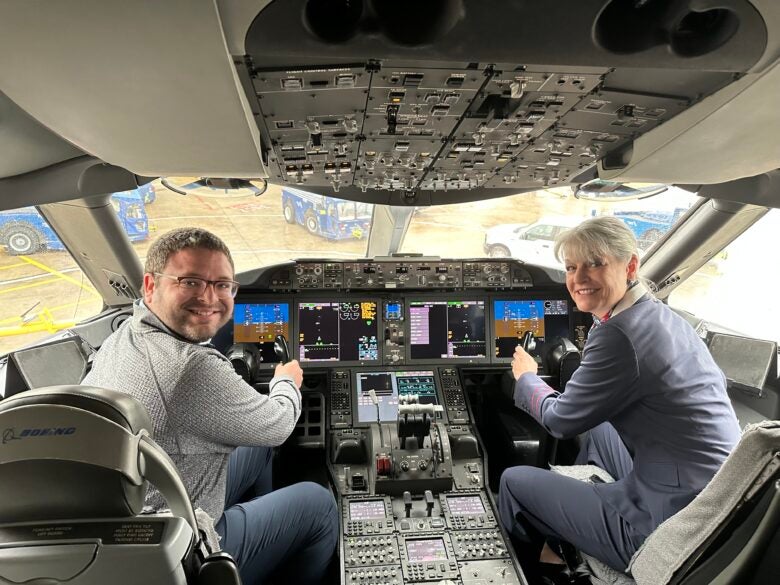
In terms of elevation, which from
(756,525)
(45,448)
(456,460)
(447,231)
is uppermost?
(447,231)

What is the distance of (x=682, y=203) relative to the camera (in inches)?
119

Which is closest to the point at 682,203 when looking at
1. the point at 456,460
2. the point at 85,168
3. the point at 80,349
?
the point at 456,460

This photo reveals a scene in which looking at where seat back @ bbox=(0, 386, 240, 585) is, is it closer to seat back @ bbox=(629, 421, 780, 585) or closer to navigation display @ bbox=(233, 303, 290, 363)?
seat back @ bbox=(629, 421, 780, 585)

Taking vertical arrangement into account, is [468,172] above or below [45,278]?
above

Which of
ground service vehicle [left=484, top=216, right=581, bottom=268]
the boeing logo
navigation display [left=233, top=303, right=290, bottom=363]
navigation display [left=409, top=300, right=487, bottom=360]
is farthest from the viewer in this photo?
ground service vehicle [left=484, top=216, right=581, bottom=268]

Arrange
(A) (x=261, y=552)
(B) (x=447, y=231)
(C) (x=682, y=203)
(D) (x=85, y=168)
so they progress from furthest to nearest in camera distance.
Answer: (B) (x=447, y=231)
(C) (x=682, y=203)
(D) (x=85, y=168)
(A) (x=261, y=552)

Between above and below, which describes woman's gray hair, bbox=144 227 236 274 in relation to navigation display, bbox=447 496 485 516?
above

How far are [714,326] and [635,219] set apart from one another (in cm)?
85

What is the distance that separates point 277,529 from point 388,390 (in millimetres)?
1210

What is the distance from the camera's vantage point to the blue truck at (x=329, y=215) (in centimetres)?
340

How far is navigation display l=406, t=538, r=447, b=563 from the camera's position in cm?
219

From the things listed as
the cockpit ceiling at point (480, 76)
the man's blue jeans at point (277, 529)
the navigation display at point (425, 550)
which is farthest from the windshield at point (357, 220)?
the navigation display at point (425, 550)

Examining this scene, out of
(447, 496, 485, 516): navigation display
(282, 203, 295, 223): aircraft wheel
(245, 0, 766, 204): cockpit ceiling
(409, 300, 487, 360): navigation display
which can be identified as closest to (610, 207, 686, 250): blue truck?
(409, 300, 487, 360): navigation display

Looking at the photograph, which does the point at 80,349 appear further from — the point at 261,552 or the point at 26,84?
the point at 26,84
